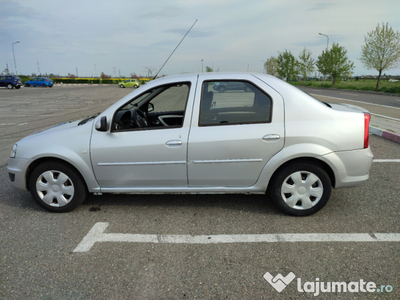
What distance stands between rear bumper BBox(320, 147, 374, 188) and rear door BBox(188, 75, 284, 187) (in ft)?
2.03

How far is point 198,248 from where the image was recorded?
284cm

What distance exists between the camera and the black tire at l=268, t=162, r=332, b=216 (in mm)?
3252

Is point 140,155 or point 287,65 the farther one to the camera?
point 287,65

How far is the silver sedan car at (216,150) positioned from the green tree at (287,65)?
193 feet

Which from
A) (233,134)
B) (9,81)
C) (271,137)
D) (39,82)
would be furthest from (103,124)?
(39,82)

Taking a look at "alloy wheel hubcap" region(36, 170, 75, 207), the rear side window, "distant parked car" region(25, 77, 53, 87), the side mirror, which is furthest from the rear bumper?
"distant parked car" region(25, 77, 53, 87)

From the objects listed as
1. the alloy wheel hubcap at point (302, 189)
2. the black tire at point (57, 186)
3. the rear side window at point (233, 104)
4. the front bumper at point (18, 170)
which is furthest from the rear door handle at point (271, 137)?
the front bumper at point (18, 170)

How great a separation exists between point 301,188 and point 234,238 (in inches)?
38.2

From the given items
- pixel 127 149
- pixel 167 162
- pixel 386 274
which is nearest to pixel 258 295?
pixel 386 274

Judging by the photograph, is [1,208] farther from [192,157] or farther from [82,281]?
[192,157]

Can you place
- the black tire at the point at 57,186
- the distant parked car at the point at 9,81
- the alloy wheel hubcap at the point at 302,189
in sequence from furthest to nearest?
1. the distant parked car at the point at 9,81
2. the black tire at the point at 57,186
3. the alloy wheel hubcap at the point at 302,189

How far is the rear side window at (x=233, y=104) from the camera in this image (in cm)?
326

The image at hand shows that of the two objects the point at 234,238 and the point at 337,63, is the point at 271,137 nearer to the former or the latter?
the point at 234,238

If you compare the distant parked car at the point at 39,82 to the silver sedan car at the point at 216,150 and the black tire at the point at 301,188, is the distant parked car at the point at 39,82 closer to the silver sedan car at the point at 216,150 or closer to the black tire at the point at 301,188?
the silver sedan car at the point at 216,150
